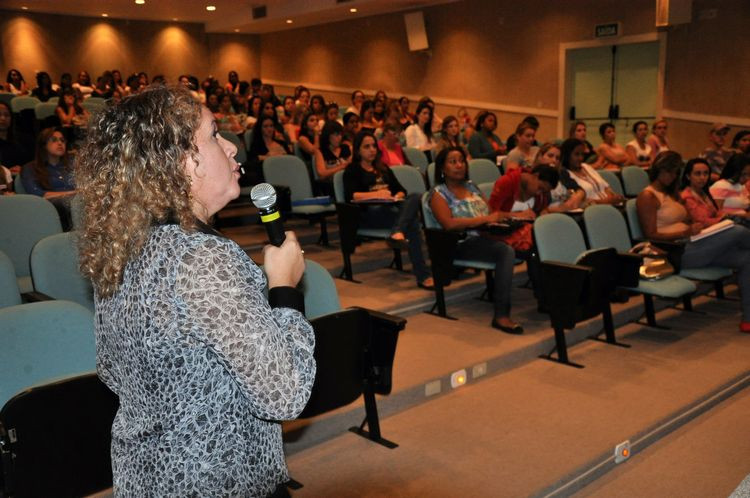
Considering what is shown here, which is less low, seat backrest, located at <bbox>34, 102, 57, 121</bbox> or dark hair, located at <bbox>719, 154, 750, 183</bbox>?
seat backrest, located at <bbox>34, 102, 57, 121</bbox>

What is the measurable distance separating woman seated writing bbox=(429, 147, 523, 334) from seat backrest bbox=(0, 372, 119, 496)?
2838mm

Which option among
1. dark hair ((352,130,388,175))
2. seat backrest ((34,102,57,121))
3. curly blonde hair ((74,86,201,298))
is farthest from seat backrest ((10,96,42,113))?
curly blonde hair ((74,86,201,298))

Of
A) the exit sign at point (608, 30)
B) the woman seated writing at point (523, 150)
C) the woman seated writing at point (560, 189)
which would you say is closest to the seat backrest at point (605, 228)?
the woman seated writing at point (560, 189)

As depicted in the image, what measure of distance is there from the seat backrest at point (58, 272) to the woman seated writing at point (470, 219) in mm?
2361

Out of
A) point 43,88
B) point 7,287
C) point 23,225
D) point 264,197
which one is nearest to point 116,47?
point 43,88

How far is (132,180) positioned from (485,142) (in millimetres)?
7612

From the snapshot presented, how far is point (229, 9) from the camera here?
1467 centimetres

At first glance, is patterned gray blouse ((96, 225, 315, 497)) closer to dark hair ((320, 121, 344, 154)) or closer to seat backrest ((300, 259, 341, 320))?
seat backrest ((300, 259, 341, 320))

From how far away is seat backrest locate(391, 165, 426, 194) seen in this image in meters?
6.09

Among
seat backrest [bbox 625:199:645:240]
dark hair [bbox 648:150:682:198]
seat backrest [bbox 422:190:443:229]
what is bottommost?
seat backrest [bbox 625:199:645:240]

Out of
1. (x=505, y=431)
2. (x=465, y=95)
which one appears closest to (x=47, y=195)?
(x=505, y=431)

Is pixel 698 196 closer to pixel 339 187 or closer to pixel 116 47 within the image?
pixel 339 187

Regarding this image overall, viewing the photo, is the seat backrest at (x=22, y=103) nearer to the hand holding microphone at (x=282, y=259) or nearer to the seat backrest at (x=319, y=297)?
the seat backrest at (x=319, y=297)

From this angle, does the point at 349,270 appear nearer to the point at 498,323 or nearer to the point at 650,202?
the point at 498,323
